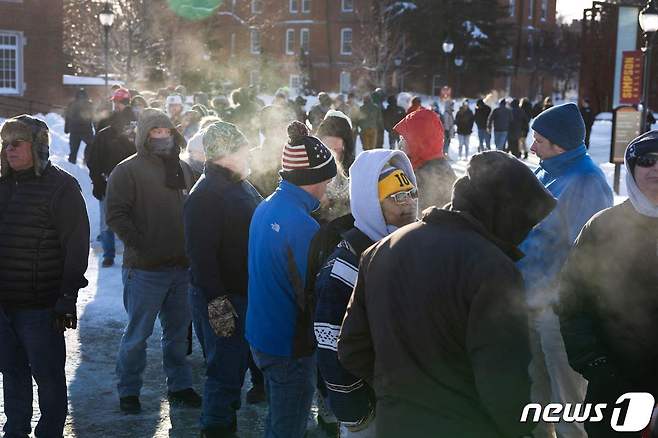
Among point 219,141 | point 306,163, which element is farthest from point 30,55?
point 306,163

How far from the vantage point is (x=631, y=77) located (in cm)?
2758

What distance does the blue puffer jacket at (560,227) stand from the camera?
4625mm

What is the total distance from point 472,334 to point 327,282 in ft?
3.13

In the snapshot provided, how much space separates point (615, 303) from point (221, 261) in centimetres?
245

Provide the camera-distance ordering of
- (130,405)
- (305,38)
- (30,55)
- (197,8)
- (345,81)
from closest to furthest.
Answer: (130,405)
(30,55)
(197,8)
(345,81)
(305,38)

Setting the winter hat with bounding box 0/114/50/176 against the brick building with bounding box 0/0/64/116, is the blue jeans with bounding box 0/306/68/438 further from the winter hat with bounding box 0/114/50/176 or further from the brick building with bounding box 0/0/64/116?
the brick building with bounding box 0/0/64/116

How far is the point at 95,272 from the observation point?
33.5ft

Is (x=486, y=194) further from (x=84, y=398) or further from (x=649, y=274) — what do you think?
(x=84, y=398)

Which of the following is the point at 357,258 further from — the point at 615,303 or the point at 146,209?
the point at 146,209

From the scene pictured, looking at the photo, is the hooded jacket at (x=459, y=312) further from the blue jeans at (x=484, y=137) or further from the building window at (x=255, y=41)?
the building window at (x=255, y=41)

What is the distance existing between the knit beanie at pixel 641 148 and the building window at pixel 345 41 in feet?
209

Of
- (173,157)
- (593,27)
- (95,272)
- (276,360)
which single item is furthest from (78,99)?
(593,27)

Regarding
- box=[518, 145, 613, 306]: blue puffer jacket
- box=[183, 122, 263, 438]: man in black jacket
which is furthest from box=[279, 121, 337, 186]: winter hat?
box=[518, 145, 613, 306]: blue puffer jacket

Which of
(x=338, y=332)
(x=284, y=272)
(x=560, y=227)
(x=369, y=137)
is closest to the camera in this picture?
(x=338, y=332)
